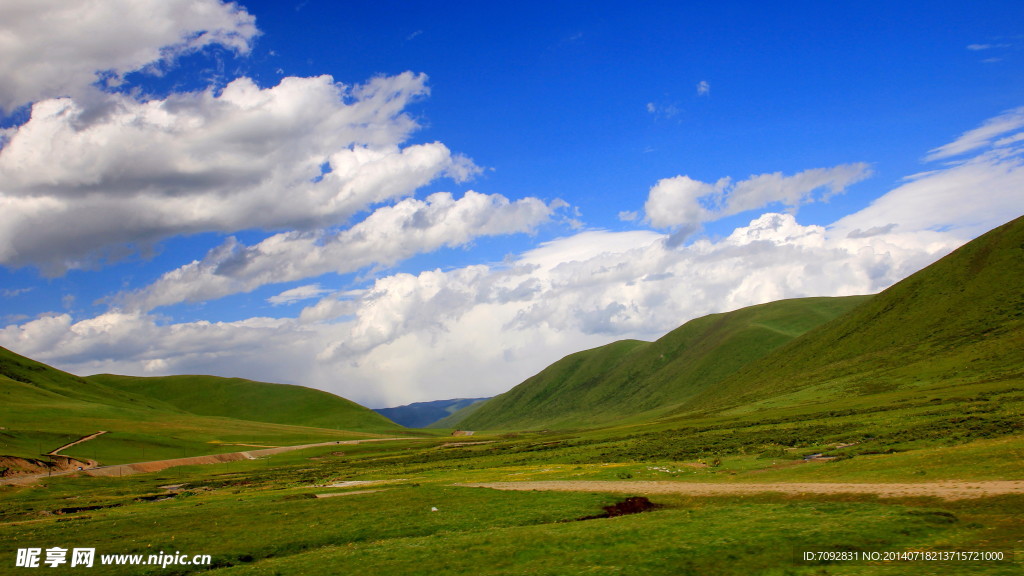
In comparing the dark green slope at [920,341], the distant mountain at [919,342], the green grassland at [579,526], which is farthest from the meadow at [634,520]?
the dark green slope at [920,341]

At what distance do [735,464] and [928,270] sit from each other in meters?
163

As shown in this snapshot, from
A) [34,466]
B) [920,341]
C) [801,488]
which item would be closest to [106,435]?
[34,466]

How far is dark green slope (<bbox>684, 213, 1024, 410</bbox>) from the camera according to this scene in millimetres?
113875

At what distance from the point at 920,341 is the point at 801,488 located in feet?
436

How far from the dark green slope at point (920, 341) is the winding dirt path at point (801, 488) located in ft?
253

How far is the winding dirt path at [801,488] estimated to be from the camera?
29.1 m

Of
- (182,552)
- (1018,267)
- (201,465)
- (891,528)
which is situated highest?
(1018,267)

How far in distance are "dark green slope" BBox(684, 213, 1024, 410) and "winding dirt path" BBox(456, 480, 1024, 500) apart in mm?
76984

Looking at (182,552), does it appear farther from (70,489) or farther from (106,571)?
(70,489)

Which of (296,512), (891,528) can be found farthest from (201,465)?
(891,528)

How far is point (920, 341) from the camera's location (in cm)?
14088

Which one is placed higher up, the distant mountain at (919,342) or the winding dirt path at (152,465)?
the distant mountain at (919,342)

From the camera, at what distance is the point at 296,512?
43844mm

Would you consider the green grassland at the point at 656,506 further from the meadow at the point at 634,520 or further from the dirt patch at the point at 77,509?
the dirt patch at the point at 77,509
